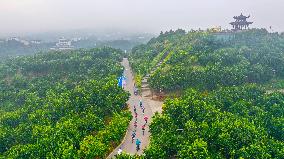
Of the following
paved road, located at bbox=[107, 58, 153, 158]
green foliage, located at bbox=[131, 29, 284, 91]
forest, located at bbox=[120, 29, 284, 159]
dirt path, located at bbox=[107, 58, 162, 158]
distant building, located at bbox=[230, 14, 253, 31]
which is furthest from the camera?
distant building, located at bbox=[230, 14, 253, 31]

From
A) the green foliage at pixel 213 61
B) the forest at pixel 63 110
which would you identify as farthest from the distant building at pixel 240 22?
the forest at pixel 63 110

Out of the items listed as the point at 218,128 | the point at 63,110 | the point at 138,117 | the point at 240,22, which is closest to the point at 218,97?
the point at 138,117

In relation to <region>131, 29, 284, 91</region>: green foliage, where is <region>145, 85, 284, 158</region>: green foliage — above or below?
below

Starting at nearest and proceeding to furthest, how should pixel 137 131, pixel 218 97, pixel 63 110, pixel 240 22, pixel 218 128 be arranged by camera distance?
pixel 218 128 < pixel 137 131 < pixel 218 97 < pixel 63 110 < pixel 240 22

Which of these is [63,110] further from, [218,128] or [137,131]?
[218,128]

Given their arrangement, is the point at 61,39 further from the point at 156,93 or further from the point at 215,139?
the point at 215,139

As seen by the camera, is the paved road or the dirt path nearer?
the paved road

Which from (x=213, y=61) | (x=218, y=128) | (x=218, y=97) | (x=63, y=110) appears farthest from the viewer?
(x=213, y=61)

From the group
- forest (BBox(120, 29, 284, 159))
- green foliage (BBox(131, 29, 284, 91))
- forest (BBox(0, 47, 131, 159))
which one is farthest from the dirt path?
green foliage (BBox(131, 29, 284, 91))

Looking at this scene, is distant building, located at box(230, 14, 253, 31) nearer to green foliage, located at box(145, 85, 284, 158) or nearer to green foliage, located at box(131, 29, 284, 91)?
green foliage, located at box(131, 29, 284, 91)
